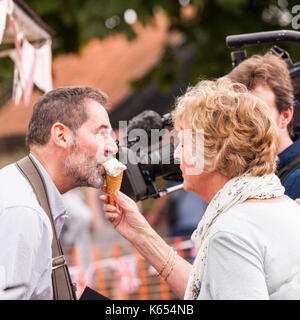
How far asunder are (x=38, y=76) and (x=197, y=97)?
1.79 metres

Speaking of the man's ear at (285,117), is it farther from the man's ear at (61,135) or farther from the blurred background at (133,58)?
the blurred background at (133,58)

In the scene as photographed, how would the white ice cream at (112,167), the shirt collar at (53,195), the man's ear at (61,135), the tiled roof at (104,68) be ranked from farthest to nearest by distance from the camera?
the tiled roof at (104,68) → the white ice cream at (112,167) → the man's ear at (61,135) → the shirt collar at (53,195)

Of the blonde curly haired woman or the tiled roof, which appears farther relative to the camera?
the tiled roof

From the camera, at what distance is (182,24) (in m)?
6.75

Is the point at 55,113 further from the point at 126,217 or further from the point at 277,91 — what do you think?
the point at 277,91

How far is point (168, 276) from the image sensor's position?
2307mm

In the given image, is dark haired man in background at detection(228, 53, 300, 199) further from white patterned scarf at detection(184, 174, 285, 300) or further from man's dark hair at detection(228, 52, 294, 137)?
white patterned scarf at detection(184, 174, 285, 300)

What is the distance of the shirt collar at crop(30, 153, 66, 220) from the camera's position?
6.52ft

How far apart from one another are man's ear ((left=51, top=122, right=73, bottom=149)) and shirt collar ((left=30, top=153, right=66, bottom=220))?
0.38 feet

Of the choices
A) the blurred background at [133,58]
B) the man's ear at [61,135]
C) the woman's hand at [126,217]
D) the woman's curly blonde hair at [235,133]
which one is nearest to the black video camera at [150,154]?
the woman's hand at [126,217]

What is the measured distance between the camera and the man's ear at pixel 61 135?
213cm

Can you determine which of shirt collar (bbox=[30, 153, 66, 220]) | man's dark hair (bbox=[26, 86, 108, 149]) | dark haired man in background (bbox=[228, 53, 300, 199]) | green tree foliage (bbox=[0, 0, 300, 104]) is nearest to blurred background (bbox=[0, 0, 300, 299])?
green tree foliage (bbox=[0, 0, 300, 104])
